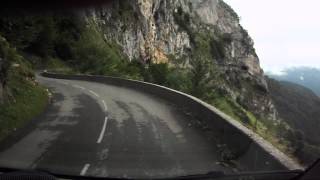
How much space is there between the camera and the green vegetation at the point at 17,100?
18.2m

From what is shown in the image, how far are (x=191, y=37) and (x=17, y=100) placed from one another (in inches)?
3498

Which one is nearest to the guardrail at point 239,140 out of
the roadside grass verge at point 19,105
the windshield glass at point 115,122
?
the windshield glass at point 115,122

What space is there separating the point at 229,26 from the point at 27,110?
123 meters

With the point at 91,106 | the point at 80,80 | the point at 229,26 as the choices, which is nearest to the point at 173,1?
the point at 229,26

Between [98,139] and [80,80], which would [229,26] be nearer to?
[80,80]

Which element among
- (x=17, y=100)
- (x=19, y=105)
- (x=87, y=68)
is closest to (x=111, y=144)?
(x=19, y=105)

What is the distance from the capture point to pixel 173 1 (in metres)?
103

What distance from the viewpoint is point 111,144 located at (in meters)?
14.4

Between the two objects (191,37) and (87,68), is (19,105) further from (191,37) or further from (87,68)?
(191,37)

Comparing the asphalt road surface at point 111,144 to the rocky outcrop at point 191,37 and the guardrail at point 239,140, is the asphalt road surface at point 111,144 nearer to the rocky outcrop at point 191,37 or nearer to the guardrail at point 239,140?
the guardrail at point 239,140

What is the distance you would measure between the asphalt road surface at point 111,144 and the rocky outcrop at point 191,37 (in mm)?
30755

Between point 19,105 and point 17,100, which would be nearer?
point 19,105

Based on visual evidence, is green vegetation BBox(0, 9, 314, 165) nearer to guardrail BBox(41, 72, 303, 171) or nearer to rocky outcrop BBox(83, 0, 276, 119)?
guardrail BBox(41, 72, 303, 171)

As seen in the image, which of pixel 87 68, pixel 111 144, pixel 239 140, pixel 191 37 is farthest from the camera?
pixel 191 37
